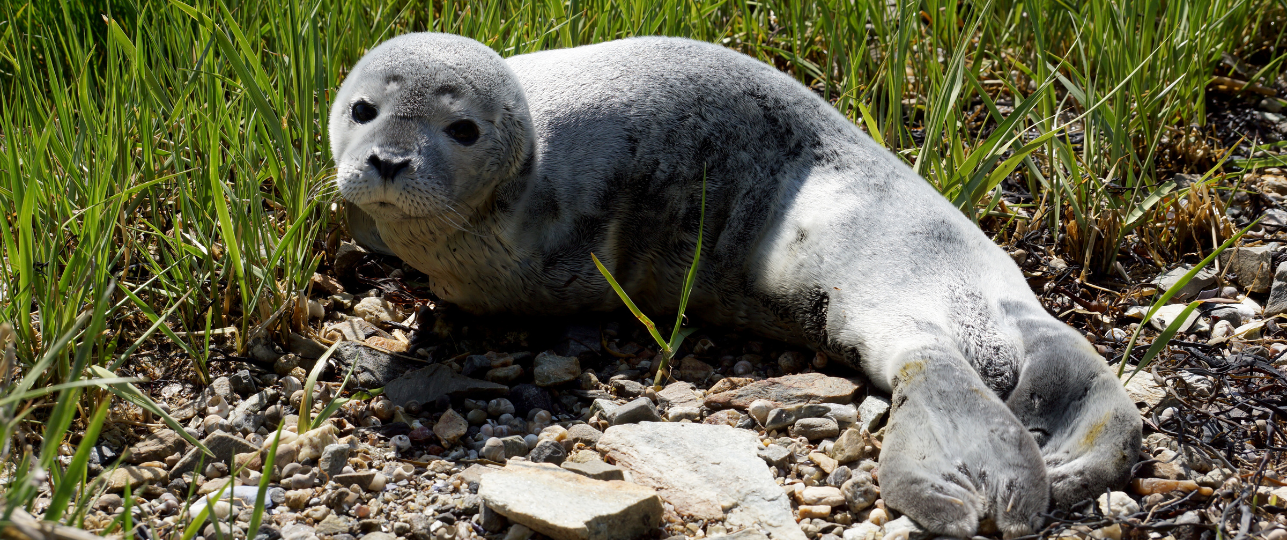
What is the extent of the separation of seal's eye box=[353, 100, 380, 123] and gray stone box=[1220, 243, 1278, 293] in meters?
2.70

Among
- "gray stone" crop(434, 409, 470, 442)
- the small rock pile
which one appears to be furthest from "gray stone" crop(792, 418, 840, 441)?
"gray stone" crop(434, 409, 470, 442)

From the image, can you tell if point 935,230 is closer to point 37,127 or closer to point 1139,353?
point 1139,353

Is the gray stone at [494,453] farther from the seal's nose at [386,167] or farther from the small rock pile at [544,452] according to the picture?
the seal's nose at [386,167]

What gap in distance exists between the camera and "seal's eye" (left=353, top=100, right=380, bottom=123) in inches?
115

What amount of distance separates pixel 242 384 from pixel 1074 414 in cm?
210

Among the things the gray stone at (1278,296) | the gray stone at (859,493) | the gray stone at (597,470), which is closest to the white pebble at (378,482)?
the gray stone at (597,470)

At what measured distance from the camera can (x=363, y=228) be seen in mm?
3486

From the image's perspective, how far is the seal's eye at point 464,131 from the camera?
2.87 meters

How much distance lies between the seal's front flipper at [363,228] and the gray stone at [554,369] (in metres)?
0.69

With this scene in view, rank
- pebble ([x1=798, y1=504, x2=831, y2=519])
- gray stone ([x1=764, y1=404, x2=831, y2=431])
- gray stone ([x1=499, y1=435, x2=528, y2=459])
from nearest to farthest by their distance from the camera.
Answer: pebble ([x1=798, y1=504, x2=831, y2=519])
gray stone ([x1=499, y1=435, x2=528, y2=459])
gray stone ([x1=764, y1=404, x2=831, y2=431])

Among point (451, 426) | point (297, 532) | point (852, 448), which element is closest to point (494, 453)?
point (451, 426)

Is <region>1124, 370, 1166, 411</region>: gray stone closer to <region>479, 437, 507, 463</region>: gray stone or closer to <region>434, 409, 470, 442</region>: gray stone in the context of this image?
<region>479, 437, 507, 463</region>: gray stone

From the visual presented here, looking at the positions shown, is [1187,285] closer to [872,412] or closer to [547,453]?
[872,412]

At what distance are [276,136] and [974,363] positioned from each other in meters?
2.07
